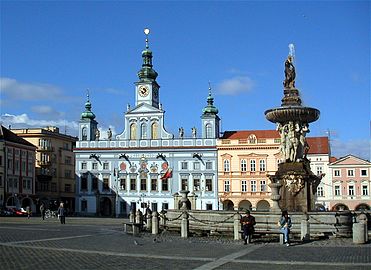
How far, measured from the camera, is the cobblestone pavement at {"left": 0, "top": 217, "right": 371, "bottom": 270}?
1364 centimetres

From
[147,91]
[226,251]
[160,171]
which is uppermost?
[147,91]

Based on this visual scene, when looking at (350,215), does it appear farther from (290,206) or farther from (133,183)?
(133,183)

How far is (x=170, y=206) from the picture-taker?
7088 cm

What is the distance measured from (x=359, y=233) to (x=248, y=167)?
166 feet

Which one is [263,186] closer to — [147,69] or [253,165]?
[253,165]

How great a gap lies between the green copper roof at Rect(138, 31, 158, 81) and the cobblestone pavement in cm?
5580

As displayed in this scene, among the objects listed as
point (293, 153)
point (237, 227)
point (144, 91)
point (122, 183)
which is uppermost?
point (144, 91)

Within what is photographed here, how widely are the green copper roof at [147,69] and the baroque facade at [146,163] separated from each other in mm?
142

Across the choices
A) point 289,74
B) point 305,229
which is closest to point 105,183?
point 289,74

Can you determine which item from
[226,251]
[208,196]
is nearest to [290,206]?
[226,251]

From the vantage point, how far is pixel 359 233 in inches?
755

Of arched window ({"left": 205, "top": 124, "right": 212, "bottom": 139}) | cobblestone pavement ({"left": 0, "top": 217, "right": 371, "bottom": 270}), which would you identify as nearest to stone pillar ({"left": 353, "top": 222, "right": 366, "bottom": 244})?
cobblestone pavement ({"left": 0, "top": 217, "right": 371, "bottom": 270})

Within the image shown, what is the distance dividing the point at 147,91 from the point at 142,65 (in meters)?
5.14

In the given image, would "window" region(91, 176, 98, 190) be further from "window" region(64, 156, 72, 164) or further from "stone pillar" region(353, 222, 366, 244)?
"stone pillar" region(353, 222, 366, 244)
